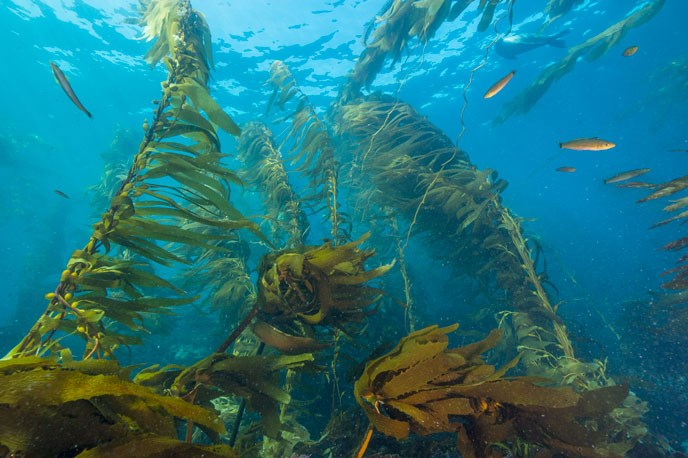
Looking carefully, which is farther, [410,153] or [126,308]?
[410,153]

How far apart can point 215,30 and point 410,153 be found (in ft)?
55.7

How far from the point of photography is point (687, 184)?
2.62 metres

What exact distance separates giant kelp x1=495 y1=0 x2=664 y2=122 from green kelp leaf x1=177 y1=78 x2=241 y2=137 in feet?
28.9

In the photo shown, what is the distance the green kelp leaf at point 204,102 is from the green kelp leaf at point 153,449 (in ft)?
5.48

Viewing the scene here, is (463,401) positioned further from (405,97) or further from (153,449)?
(405,97)

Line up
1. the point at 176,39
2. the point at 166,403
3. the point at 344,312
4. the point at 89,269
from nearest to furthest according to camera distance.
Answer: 1. the point at 166,403
2. the point at 89,269
3. the point at 344,312
4. the point at 176,39

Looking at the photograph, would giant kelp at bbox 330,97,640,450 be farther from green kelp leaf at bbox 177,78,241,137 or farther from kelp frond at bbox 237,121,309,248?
green kelp leaf at bbox 177,78,241,137

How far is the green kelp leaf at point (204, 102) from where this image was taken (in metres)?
1.96

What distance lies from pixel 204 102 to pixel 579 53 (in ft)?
36.2

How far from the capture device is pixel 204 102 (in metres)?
2.00

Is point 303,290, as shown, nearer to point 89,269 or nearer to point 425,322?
point 89,269

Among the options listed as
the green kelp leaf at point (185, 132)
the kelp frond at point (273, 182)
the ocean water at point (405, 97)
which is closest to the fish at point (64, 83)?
the green kelp leaf at point (185, 132)

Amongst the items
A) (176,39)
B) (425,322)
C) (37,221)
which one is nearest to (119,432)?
(176,39)

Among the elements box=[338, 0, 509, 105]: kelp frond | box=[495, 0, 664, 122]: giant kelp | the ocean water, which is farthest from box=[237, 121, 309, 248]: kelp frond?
box=[495, 0, 664, 122]: giant kelp
